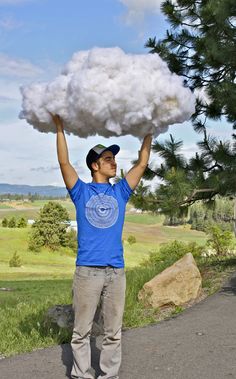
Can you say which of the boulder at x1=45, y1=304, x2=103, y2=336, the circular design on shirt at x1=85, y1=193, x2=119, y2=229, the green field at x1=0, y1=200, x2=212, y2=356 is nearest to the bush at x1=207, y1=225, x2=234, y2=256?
the green field at x1=0, y1=200, x2=212, y2=356

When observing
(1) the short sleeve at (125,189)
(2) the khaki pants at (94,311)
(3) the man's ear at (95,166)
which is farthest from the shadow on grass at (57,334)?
(3) the man's ear at (95,166)

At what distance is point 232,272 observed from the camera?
10.8 metres

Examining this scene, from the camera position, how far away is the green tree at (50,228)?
5878cm

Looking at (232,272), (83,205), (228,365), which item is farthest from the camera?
(232,272)

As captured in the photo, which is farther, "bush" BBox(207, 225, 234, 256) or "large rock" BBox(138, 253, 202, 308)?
"bush" BBox(207, 225, 234, 256)

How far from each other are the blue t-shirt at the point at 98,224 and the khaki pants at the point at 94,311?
10cm

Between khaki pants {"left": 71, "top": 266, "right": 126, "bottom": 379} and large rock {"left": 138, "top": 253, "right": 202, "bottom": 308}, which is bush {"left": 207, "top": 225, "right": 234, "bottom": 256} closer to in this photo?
large rock {"left": 138, "top": 253, "right": 202, "bottom": 308}

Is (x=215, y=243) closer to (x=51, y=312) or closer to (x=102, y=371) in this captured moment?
(x=51, y=312)

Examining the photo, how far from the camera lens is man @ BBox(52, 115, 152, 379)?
462 centimetres

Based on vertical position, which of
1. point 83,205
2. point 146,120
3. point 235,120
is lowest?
point 83,205

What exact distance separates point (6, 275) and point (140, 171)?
40264 millimetres

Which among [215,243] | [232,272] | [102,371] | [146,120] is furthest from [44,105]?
[215,243]

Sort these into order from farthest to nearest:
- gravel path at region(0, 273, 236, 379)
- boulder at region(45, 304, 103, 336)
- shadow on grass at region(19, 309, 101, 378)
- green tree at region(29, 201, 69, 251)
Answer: green tree at region(29, 201, 69, 251) < boulder at region(45, 304, 103, 336) < shadow on grass at region(19, 309, 101, 378) < gravel path at region(0, 273, 236, 379)

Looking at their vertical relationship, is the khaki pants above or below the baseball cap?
below
